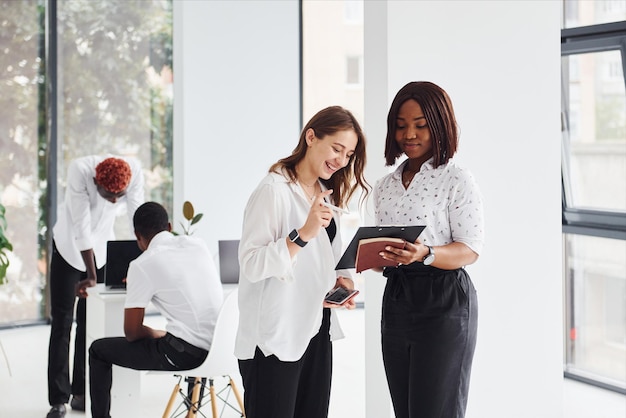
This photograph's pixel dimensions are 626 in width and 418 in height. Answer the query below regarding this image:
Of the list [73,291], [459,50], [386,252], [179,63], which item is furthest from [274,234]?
[179,63]

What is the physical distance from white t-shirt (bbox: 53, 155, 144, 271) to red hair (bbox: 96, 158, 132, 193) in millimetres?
147

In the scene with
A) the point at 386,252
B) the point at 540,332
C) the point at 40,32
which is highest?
the point at 40,32

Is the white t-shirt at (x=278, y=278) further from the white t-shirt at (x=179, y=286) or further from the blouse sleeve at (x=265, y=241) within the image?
the white t-shirt at (x=179, y=286)

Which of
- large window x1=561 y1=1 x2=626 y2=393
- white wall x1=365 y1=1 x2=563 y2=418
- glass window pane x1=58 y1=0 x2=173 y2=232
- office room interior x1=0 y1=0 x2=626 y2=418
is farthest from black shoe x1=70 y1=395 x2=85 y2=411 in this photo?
large window x1=561 y1=1 x2=626 y2=393

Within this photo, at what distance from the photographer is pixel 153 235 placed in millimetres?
3555

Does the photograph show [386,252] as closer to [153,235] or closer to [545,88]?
[153,235]

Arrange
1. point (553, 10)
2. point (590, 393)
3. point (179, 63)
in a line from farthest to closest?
point (179, 63) → point (590, 393) → point (553, 10)

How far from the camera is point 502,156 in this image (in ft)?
11.9

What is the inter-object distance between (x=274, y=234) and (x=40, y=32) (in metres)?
5.24

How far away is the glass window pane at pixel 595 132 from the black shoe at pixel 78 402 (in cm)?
328

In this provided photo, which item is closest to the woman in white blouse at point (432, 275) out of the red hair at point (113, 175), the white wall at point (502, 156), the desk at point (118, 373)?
the white wall at point (502, 156)

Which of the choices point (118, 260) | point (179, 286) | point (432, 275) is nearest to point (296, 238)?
point (432, 275)

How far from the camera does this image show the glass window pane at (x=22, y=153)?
6.74m

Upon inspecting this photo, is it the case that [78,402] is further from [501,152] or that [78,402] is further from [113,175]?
[501,152]
